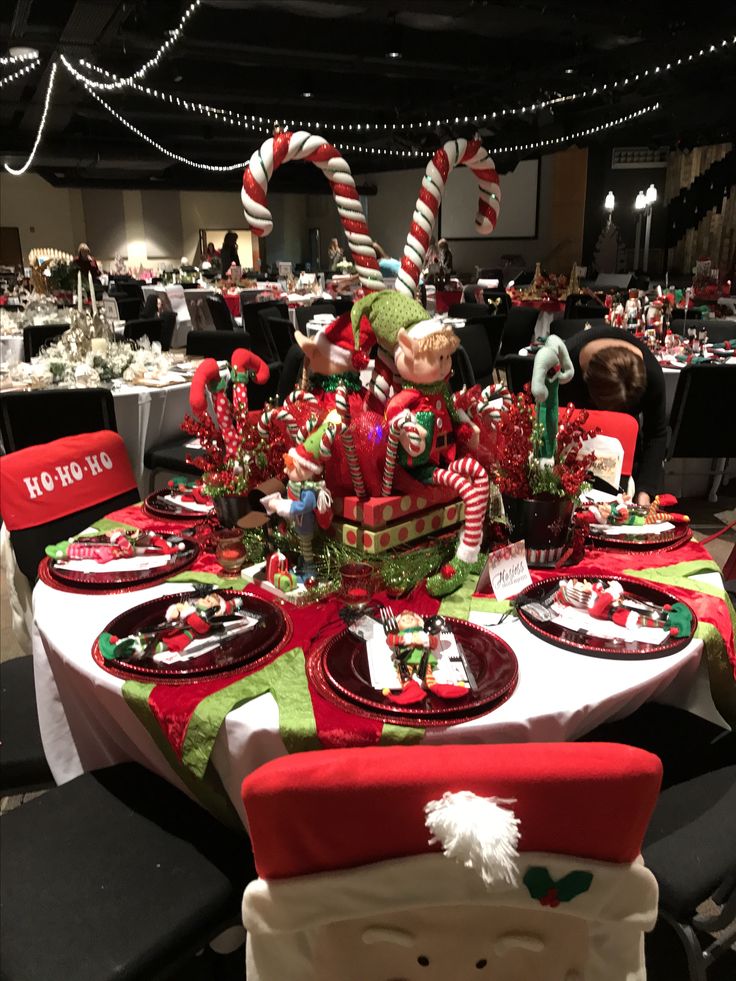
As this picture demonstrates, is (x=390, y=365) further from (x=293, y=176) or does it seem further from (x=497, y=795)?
(x=293, y=176)

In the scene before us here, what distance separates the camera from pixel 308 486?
1.56 meters

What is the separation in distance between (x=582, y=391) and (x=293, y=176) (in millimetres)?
17017

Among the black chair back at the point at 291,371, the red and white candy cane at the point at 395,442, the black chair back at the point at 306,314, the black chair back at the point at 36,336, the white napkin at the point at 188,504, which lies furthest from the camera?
A: the black chair back at the point at 306,314

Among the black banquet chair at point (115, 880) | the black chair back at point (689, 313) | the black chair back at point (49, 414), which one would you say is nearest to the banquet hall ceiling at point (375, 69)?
the black chair back at point (689, 313)

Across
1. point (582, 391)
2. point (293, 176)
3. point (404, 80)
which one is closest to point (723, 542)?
point (582, 391)

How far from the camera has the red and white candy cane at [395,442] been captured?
1.50m

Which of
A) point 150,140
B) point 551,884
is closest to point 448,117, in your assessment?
point 150,140

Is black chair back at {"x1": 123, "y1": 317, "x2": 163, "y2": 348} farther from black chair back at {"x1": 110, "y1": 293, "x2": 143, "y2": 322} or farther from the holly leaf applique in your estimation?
the holly leaf applique

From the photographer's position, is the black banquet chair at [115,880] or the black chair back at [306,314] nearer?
the black banquet chair at [115,880]

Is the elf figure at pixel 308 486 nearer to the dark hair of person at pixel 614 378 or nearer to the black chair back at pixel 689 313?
the dark hair of person at pixel 614 378

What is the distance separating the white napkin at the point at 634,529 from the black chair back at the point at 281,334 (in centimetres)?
480

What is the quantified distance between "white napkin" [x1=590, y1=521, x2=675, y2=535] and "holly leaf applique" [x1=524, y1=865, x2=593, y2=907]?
3.68 feet

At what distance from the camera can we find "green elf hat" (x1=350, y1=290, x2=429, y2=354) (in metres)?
1.56

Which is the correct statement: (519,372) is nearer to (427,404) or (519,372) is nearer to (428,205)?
(428,205)
